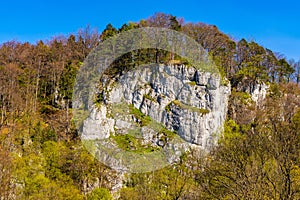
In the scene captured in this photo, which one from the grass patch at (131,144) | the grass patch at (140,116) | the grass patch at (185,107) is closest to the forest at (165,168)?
the grass patch at (185,107)

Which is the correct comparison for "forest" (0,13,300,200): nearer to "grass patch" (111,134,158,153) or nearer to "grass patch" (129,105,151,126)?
"grass patch" (111,134,158,153)

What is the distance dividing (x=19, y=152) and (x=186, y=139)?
14629mm

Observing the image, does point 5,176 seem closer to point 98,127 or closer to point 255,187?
point 255,187

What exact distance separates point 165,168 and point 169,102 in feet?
28.9

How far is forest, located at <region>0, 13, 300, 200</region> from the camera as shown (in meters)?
11.0

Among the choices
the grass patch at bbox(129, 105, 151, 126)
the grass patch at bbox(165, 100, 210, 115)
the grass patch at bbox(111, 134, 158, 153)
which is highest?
the grass patch at bbox(165, 100, 210, 115)

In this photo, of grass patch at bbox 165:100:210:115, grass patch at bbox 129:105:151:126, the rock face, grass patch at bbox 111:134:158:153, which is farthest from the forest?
grass patch at bbox 129:105:151:126

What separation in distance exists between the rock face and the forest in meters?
1.63

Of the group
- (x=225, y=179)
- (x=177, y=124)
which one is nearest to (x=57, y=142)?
(x=177, y=124)

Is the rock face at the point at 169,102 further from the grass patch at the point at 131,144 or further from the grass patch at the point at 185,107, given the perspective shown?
the grass patch at the point at 131,144

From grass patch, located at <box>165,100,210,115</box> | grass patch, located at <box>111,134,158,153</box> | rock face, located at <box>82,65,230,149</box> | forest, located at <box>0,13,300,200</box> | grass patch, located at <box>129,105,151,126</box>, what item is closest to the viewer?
forest, located at <box>0,13,300,200</box>

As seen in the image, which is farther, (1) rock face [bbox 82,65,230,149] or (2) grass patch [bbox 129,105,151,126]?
(2) grass patch [bbox 129,105,151,126]

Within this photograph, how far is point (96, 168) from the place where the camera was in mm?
24375

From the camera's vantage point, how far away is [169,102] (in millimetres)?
32812
